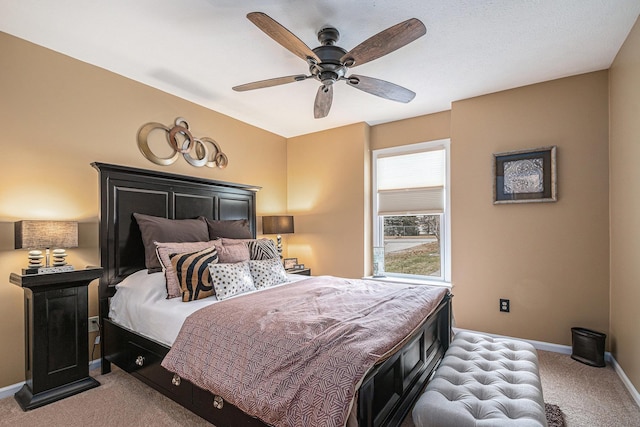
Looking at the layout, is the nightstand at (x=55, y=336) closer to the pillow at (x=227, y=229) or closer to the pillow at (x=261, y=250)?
the pillow at (x=227, y=229)

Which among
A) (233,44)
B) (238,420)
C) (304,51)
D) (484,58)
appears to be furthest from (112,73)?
(484,58)

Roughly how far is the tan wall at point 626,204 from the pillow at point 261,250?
288 cm

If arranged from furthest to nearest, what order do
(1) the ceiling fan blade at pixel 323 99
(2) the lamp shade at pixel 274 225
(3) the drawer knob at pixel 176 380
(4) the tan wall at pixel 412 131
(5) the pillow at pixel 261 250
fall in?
A: (2) the lamp shade at pixel 274 225
(4) the tan wall at pixel 412 131
(5) the pillow at pixel 261 250
(1) the ceiling fan blade at pixel 323 99
(3) the drawer knob at pixel 176 380

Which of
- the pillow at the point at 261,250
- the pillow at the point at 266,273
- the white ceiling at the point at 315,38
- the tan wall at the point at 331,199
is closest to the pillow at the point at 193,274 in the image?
the pillow at the point at 266,273

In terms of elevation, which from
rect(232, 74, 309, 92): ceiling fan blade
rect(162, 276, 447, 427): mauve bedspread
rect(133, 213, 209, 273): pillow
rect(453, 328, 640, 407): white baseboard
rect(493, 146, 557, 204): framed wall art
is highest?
rect(232, 74, 309, 92): ceiling fan blade

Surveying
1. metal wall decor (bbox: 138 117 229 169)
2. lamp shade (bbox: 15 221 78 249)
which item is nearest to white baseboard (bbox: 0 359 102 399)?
lamp shade (bbox: 15 221 78 249)

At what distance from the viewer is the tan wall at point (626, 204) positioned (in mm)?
2260

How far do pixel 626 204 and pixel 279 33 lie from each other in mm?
2854

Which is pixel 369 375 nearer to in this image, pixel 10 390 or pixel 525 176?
pixel 10 390

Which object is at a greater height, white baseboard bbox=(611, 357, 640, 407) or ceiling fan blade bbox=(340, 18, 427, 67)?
ceiling fan blade bbox=(340, 18, 427, 67)

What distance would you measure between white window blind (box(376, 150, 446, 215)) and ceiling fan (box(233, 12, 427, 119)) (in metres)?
1.67

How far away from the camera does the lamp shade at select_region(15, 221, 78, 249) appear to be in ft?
6.97

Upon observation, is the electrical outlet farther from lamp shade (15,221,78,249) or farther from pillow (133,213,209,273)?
lamp shade (15,221,78,249)

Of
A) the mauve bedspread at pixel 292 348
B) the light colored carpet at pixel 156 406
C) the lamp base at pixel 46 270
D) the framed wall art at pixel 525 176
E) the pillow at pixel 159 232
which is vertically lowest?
the light colored carpet at pixel 156 406
